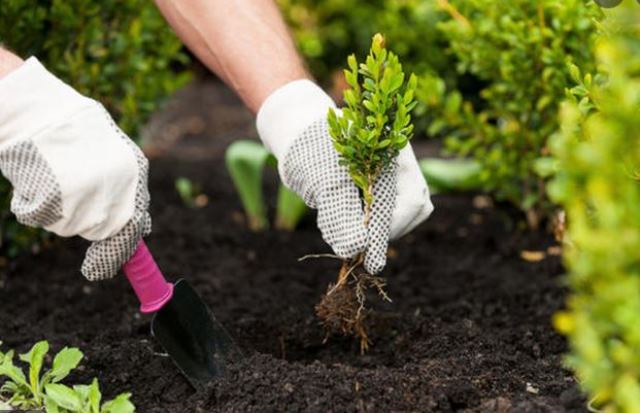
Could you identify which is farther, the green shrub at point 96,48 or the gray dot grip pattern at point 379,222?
the green shrub at point 96,48

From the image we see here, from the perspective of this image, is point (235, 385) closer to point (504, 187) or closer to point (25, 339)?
point (25, 339)

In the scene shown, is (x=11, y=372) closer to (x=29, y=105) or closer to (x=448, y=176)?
(x=29, y=105)

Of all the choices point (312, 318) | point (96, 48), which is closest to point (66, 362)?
point (312, 318)

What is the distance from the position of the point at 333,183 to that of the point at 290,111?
185mm

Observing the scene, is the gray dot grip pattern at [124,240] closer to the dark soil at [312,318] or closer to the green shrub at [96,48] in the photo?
the dark soil at [312,318]

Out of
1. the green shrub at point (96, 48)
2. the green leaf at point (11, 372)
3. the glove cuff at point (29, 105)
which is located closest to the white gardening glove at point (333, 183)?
the glove cuff at point (29, 105)

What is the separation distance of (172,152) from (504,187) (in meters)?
2.06

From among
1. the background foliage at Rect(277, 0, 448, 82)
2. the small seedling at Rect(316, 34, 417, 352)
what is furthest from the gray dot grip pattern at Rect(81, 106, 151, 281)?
the background foliage at Rect(277, 0, 448, 82)

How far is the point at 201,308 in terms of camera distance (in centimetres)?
220

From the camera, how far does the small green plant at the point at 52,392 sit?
1.75 metres

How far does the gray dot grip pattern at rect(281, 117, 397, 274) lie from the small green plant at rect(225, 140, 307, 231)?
4.01 feet

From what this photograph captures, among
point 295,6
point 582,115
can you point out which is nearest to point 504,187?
point 582,115

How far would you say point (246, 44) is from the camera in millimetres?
2121

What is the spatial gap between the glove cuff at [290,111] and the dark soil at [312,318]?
1.48 feet
